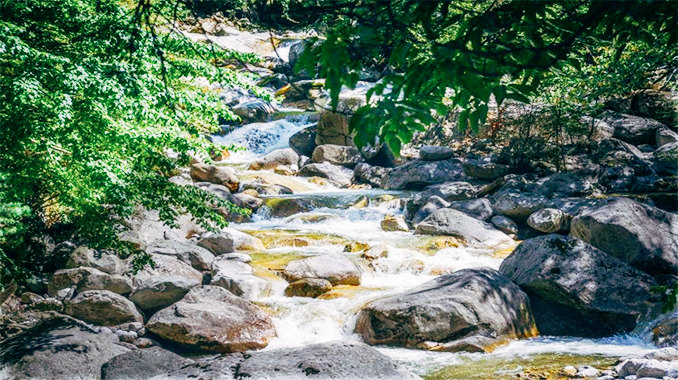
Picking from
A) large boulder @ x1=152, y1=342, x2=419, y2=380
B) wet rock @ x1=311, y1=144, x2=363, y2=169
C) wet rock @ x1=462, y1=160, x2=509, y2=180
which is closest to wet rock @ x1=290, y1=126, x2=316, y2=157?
wet rock @ x1=311, y1=144, x2=363, y2=169

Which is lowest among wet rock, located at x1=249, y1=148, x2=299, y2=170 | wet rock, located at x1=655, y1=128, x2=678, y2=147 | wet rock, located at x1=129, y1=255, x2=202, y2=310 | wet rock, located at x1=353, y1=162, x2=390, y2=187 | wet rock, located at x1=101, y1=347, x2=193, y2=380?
wet rock, located at x1=101, y1=347, x2=193, y2=380

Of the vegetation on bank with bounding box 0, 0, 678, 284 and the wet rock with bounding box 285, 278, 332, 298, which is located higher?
the vegetation on bank with bounding box 0, 0, 678, 284

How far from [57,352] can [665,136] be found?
63.9ft

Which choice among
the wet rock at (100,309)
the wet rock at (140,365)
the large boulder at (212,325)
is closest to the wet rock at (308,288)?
the large boulder at (212,325)

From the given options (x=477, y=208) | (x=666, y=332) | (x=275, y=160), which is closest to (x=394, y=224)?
(x=477, y=208)

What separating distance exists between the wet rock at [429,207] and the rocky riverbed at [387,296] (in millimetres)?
66

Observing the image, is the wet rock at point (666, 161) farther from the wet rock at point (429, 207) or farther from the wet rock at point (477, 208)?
the wet rock at point (429, 207)

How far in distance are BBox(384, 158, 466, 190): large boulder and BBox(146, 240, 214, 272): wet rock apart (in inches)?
389

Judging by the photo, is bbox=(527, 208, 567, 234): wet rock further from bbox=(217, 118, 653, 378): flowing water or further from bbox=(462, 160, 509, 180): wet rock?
bbox=(462, 160, 509, 180): wet rock

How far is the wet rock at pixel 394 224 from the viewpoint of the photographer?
14.4 meters

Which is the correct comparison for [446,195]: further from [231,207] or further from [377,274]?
[231,207]

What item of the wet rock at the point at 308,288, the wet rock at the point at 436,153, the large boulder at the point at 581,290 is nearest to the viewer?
the large boulder at the point at 581,290

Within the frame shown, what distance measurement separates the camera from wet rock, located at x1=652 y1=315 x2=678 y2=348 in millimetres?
6713

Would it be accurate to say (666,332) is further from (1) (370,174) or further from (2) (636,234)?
(1) (370,174)
